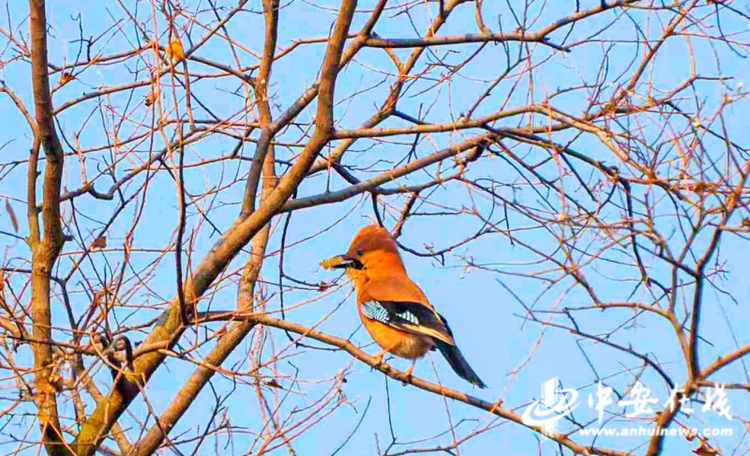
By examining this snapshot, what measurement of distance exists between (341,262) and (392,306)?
24.4 inches

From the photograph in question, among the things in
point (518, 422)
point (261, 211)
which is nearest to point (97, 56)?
point (261, 211)

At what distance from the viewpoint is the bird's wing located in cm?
606

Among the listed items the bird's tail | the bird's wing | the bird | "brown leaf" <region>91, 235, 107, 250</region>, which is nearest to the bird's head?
the bird

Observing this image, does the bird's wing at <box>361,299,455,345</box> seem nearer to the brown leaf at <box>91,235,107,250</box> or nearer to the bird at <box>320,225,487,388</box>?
the bird at <box>320,225,487,388</box>

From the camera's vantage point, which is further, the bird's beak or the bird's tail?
the bird's beak

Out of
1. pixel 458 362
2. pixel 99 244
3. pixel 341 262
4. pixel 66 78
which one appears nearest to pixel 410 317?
pixel 458 362

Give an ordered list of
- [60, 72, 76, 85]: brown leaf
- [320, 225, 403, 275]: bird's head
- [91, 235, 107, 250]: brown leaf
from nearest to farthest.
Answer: [91, 235, 107, 250]: brown leaf, [60, 72, 76, 85]: brown leaf, [320, 225, 403, 275]: bird's head

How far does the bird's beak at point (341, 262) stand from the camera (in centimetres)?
670

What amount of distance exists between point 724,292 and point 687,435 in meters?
0.96

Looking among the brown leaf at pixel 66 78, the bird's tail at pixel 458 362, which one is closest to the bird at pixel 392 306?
the bird's tail at pixel 458 362

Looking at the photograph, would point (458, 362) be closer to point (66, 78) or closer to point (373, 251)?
point (373, 251)

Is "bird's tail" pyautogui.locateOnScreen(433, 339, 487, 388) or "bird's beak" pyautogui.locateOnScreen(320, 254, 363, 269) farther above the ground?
"bird's beak" pyautogui.locateOnScreen(320, 254, 363, 269)

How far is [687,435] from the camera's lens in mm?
4441

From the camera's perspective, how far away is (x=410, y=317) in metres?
6.24
